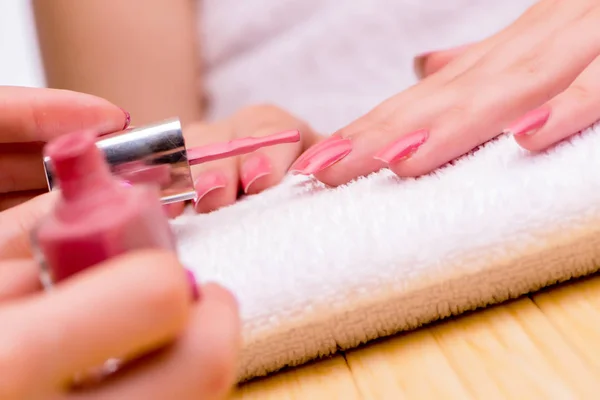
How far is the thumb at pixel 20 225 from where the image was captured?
330mm

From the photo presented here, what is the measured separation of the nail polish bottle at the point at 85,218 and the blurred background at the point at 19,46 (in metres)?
0.84

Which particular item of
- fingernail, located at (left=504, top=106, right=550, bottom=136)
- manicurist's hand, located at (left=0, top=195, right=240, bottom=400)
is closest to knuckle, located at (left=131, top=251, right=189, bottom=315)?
manicurist's hand, located at (left=0, top=195, right=240, bottom=400)

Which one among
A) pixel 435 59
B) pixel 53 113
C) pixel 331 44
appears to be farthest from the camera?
pixel 331 44

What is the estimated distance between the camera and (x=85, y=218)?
18 centimetres

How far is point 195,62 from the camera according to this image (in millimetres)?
870

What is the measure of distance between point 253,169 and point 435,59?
0.25m

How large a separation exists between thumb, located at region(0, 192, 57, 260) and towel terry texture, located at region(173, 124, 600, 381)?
10cm

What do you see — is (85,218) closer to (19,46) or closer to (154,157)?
(154,157)

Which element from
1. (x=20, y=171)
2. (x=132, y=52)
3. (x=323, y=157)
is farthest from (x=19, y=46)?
→ (x=323, y=157)

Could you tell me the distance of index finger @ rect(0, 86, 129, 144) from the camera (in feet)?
1.27

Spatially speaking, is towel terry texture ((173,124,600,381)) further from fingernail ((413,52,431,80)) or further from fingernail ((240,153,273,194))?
fingernail ((413,52,431,80))

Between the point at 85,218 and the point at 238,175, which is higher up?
the point at 85,218

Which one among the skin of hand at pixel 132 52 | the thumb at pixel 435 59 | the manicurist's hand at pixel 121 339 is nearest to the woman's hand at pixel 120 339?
the manicurist's hand at pixel 121 339

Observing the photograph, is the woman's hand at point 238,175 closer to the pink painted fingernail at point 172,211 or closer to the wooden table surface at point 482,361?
the pink painted fingernail at point 172,211
